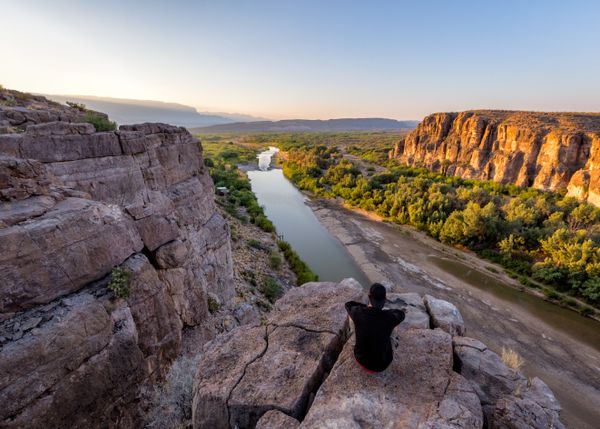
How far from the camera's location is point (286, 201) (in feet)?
143

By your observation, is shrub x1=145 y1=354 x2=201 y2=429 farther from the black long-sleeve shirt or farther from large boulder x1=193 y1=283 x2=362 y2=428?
the black long-sleeve shirt

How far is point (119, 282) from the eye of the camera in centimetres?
637

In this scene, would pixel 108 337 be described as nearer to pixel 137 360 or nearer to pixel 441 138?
pixel 137 360

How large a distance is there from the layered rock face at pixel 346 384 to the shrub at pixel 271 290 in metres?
9.96

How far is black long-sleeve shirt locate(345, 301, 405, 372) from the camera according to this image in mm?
4406

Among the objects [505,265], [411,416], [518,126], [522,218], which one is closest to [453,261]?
[505,265]

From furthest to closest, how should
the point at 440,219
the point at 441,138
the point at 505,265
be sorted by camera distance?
the point at 441,138 → the point at 440,219 → the point at 505,265

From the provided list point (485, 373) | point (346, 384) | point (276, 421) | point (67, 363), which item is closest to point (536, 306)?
point (485, 373)

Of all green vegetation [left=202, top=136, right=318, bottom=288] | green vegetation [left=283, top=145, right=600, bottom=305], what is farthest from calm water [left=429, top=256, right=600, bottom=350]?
green vegetation [left=202, top=136, right=318, bottom=288]

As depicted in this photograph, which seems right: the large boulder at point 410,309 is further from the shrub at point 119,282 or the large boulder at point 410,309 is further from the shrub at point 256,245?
the shrub at point 256,245

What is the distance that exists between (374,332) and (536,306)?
2141 cm

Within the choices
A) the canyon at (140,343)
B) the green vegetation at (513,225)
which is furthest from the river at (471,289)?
the canyon at (140,343)

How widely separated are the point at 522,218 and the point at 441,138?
36.8 m

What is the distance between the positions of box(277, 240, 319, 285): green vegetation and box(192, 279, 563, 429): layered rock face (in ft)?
44.0
